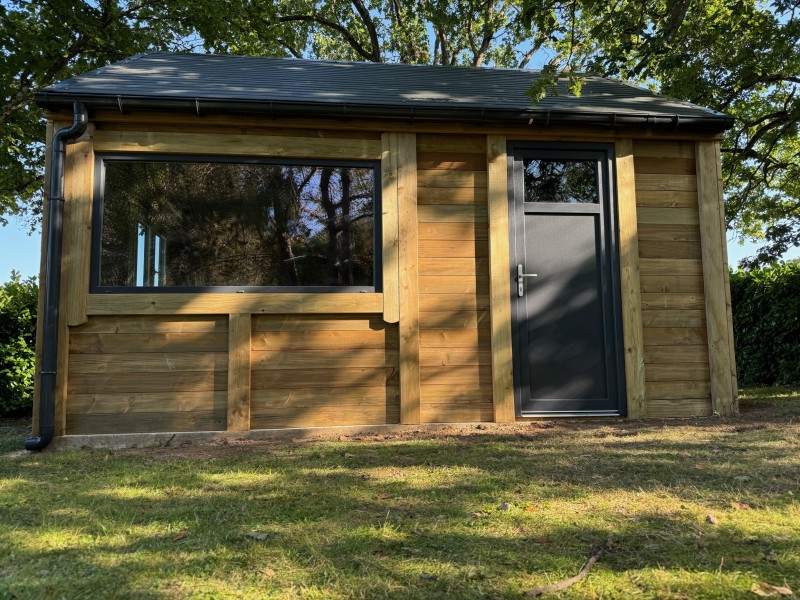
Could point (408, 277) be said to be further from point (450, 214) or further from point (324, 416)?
point (324, 416)

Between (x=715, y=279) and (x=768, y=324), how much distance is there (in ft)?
15.0

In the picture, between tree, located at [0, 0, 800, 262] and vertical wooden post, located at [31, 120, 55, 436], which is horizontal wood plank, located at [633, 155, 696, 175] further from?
vertical wooden post, located at [31, 120, 55, 436]

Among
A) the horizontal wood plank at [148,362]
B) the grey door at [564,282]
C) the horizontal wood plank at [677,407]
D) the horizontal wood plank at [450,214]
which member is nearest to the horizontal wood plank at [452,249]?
the horizontal wood plank at [450,214]

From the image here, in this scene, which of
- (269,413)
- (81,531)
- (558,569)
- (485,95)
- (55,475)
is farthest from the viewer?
(485,95)

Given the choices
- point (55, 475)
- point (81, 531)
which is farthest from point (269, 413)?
point (81, 531)

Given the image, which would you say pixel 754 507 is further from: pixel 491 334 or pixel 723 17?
pixel 723 17

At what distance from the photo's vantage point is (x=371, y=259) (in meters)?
5.44

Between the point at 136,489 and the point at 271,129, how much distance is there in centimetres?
356

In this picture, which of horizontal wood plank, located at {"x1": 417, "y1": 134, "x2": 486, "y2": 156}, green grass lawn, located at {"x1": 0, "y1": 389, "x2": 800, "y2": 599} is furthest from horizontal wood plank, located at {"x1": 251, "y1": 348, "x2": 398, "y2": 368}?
horizontal wood plank, located at {"x1": 417, "y1": 134, "x2": 486, "y2": 156}

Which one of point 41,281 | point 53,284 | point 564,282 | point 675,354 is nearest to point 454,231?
point 564,282

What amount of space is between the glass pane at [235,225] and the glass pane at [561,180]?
1742 millimetres

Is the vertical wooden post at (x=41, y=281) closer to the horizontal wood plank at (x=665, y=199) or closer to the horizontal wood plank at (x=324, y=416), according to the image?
the horizontal wood plank at (x=324, y=416)

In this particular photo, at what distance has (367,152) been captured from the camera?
18.0 ft

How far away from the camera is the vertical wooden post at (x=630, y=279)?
554cm
